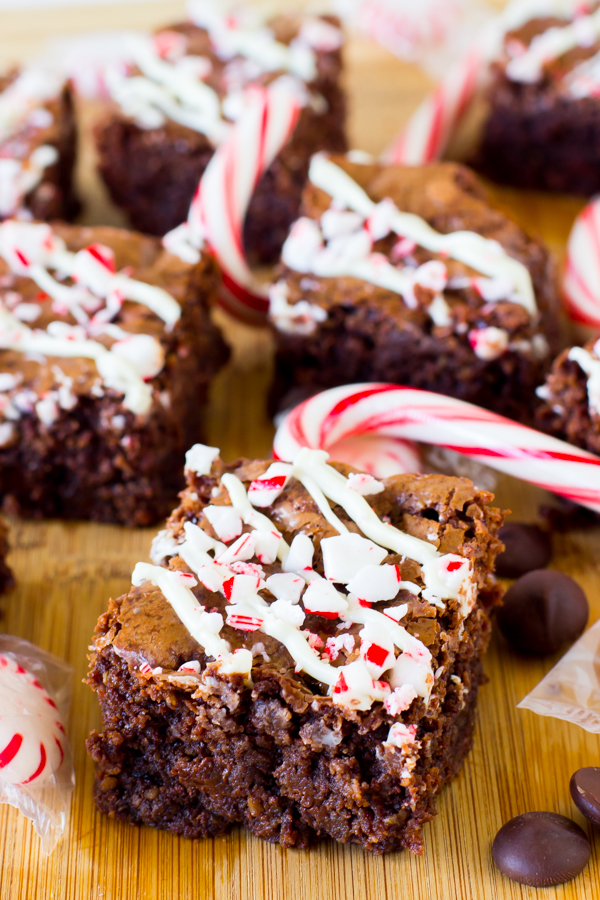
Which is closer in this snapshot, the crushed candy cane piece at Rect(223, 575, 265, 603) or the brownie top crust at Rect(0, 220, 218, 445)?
the crushed candy cane piece at Rect(223, 575, 265, 603)

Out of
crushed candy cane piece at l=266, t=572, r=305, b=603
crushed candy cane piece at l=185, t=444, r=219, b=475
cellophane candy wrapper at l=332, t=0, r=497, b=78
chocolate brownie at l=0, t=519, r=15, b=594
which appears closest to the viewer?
crushed candy cane piece at l=266, t=572, r=305, b=603

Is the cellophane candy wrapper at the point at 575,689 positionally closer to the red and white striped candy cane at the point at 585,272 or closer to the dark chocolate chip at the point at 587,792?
the dark chocolate chip at the point at 587,792

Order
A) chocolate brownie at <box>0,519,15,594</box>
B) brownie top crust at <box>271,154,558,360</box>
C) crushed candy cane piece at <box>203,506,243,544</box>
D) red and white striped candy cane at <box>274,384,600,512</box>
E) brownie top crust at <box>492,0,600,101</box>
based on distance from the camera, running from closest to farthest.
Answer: crushed candy cane piece at <box>203,506,243,544</box> → red and white striped candy cane at <box>274,384,600,512</box> → chocolate brownie at <box>0,519,15,594</box> → brownie top crust at <box>271,154,558,360</box> → brownie top crust at <box>492,0,600,101</box>

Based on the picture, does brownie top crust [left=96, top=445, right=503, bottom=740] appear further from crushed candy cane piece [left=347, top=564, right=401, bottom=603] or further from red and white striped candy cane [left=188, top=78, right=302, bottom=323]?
red and white striped candy cane [left=188, top=78, right=302, bottom=323]

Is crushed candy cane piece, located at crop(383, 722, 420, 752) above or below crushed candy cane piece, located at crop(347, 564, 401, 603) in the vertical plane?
below

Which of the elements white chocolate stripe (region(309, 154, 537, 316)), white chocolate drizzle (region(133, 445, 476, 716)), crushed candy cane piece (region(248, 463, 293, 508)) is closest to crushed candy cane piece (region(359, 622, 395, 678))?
white chocolate drizzle (region(133, 445, 476, 716))

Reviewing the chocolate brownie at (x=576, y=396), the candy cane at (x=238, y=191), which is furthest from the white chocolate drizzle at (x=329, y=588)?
the candy cane at (x=238, y=191)

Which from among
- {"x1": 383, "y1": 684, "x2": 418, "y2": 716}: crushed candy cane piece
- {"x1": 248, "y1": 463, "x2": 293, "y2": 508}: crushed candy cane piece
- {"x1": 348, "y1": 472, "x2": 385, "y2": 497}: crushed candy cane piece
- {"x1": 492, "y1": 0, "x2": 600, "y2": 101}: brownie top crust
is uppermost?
{"x1": 492, "y1": 0, "x2": 600, "y2": 101}: brownie top crust

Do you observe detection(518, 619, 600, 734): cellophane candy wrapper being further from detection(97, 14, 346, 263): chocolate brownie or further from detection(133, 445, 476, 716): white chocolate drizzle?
detection(97, 14, 346, 263): chocolate brownie

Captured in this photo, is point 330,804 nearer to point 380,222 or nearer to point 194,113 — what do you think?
point 380,222
